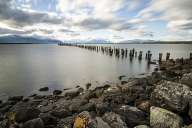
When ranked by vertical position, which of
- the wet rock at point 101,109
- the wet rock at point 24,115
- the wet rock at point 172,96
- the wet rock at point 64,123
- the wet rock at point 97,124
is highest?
the wet rock at point 172,96

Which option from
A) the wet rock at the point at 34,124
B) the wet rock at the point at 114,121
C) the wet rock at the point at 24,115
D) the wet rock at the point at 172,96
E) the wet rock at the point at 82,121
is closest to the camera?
the wet rock at the point at 82,121

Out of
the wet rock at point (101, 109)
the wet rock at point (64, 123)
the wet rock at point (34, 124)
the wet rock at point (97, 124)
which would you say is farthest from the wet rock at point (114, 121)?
the wet rock at point (34, 124)

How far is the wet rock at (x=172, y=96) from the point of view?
245 inches

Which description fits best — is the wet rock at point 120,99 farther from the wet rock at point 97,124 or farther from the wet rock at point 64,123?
the wet rock at point 97,124

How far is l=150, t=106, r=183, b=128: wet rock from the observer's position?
5484mm

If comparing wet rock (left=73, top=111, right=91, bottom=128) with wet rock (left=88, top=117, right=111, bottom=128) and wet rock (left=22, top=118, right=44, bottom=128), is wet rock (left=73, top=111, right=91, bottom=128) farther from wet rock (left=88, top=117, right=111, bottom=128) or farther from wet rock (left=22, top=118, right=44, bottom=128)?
wet rock (left=22, top=118, right=44, bottom=128)

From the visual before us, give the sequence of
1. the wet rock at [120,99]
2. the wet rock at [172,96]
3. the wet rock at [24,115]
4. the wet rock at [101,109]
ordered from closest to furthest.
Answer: the wet rock at [172,96], the wet rock at [24,115], the wet rock at [101,109], the wet rock at [120,99]

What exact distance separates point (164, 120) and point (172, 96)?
45.2 inches

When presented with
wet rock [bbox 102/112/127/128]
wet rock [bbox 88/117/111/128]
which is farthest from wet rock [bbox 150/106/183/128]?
wet rock [bbox 88/117/111/128]

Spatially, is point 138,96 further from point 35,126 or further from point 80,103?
point 35,126

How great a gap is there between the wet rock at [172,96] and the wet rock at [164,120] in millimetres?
689

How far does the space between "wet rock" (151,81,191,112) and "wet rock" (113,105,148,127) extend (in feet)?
2.37

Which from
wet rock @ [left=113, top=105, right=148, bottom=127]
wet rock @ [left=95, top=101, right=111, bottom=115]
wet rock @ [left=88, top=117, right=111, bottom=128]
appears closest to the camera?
wet rock @ [left=88, top=117, right=111, bottom=128]

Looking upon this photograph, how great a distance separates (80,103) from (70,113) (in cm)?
136
